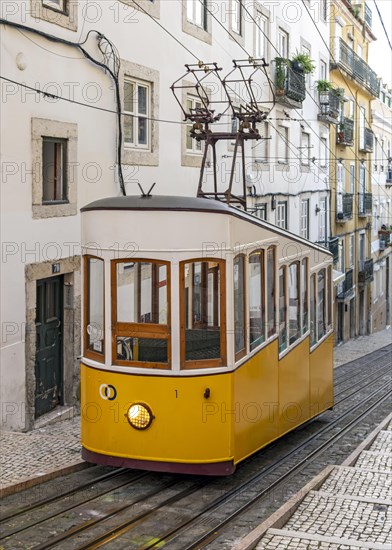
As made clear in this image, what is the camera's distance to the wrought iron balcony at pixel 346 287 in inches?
1173

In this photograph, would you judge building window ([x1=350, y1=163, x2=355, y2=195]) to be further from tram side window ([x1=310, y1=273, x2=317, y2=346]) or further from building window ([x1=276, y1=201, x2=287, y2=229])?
tram side window ([x1=310, y1=273, x2=317, y2=346])

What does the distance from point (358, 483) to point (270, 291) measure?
7.02 feet

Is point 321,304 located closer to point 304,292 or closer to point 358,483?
point 304,292

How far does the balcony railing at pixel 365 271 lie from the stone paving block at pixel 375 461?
24746mm

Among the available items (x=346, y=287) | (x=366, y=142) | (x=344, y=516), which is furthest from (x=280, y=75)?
(x=344, y=516)

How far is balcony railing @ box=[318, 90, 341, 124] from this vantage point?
88.1 feet

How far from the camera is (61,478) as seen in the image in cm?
857

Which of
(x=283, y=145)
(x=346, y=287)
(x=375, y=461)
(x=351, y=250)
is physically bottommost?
(x=375, y=461)

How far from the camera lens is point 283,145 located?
23250mm

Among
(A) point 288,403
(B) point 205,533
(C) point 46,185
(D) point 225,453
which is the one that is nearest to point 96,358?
(D) point 225,453

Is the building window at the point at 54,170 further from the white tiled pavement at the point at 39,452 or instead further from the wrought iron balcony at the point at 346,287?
the wrought iron balcony at the point at 346,287

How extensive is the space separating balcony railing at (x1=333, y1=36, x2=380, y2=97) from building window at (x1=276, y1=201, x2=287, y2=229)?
8.26 metres

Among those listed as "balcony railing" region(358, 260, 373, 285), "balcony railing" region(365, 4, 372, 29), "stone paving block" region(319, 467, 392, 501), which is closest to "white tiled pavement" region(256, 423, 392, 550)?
"stone paving block" region(319, 467, 392, 501)

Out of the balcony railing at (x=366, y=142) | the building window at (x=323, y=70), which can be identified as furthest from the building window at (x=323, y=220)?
the balcony railing at (x=366, y=142)
